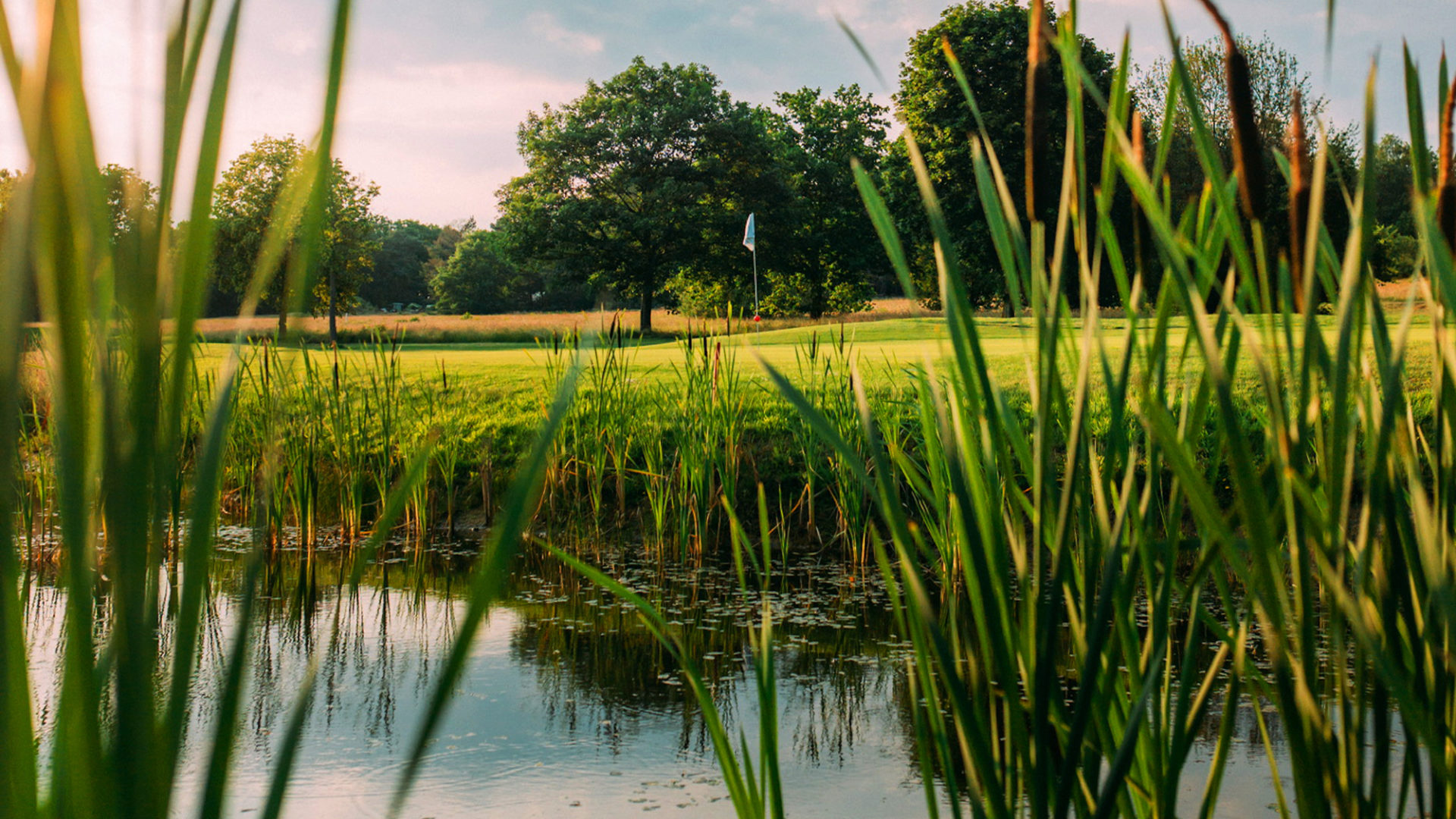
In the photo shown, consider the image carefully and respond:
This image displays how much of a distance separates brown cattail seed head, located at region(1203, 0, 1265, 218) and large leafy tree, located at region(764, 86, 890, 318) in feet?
101

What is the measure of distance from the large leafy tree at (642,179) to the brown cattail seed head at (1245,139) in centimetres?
2907

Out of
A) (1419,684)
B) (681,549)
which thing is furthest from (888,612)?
(1419,684)

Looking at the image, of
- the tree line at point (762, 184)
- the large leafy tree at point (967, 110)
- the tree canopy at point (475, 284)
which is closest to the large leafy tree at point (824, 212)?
the tree line at point (762, 184)

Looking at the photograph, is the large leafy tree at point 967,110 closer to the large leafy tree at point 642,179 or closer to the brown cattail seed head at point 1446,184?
the large leafy tree at point 642,179

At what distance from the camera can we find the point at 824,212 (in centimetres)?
3400

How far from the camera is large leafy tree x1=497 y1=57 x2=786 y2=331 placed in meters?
30.0

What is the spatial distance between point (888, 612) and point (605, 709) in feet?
4.81

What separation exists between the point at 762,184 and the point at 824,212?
3.76 metres

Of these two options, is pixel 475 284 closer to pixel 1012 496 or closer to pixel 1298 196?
pixel 1012 496

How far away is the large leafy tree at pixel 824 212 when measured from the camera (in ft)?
108

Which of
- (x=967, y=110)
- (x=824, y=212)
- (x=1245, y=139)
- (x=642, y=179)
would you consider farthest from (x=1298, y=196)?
(x=824, y=212)

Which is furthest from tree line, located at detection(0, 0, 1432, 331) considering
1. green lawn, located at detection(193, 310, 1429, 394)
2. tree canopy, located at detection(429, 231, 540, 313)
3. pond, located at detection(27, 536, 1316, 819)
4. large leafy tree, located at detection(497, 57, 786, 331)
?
tree canopy, located at detection(429, 231, 540, 313)

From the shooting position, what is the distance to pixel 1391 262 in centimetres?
2050

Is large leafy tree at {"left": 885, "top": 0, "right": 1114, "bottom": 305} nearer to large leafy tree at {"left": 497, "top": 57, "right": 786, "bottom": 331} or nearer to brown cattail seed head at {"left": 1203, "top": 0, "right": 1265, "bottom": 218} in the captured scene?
large leafy tree at {"left": 497, "top": 57, "right": 786, "bottom": 331}
